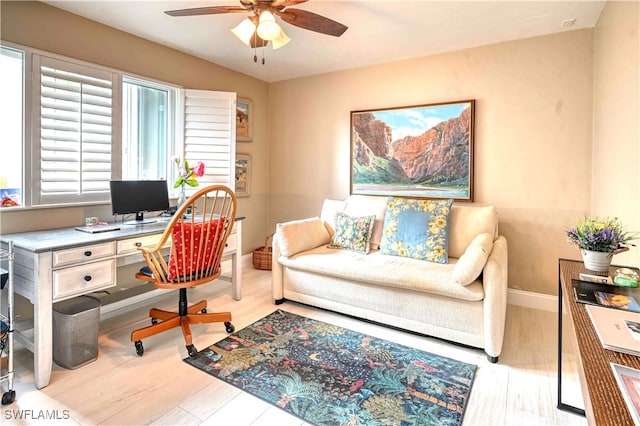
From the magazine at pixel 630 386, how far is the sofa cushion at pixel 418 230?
1.93 m

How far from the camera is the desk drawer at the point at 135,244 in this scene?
2252 millimetres

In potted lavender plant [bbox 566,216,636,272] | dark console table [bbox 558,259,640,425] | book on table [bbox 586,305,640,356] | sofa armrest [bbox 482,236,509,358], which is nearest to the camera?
dark console table [bbox 558,259,640,425]

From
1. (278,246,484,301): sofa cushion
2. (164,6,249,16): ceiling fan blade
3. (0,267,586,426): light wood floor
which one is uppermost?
(164,6,249,16): ceiling fan blade

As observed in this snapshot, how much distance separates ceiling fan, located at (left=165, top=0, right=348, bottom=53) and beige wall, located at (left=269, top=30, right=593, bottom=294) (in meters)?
1.51

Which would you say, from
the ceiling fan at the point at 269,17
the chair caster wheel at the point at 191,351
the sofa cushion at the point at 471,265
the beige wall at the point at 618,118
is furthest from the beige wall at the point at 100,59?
the beige wall at the point at 618,118

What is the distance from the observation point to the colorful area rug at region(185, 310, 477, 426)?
67.6 inches

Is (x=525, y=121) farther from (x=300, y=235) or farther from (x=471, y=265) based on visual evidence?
(x=300, y=235)

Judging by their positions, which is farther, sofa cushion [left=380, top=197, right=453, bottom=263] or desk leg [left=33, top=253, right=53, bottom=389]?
sofa cushion [left=380, top=197, right=453, bottom=263]

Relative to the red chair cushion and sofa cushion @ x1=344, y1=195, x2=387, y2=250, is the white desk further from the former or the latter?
sofa cushion @ x1=344, y1=195, x2=387, y2=250

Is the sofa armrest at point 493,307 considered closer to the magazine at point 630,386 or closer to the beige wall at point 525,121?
the beige wall at point 525,121

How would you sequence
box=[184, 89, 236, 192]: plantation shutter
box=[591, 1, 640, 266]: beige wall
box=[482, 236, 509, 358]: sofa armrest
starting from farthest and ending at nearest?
1. box=[184, 89, 236, 192]: plantation shutter
2. box=[482, 236, 509, 358]: sofa armrest
3. box=[591, 1, 640, 266]: beige wall

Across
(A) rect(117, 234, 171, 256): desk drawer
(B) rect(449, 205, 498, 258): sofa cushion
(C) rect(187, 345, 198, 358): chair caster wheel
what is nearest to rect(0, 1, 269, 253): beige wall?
(A) rect(117, 234, 171, 256): desk drawer

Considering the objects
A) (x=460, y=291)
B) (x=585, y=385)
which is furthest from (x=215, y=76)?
(x=585, y=385)

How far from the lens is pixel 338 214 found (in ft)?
11.1
